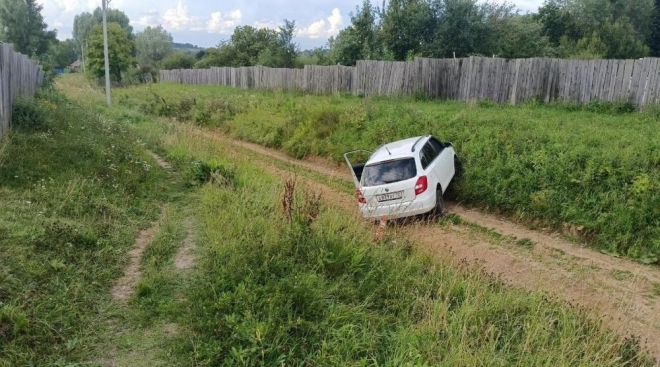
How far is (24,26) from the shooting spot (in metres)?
54.7

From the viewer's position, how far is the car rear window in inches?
338

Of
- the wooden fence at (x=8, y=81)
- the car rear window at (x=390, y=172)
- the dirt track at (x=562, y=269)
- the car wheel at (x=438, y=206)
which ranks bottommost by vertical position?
the dirt track at (x=562, y=269)

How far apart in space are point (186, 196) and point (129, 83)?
39993 millimetres

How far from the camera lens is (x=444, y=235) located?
837 cm

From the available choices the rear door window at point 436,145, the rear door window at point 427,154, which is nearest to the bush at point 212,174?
the rear door window at point 427,154

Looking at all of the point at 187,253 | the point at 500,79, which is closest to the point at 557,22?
the point at 500,79

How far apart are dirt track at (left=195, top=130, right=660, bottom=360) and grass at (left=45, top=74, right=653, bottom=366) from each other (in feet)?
2.07

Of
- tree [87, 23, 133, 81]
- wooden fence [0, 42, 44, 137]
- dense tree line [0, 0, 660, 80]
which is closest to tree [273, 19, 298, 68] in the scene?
dense tree line [0, 0, 660, 80]

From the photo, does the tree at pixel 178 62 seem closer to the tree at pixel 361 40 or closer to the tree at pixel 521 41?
the tree at pixel 361 40

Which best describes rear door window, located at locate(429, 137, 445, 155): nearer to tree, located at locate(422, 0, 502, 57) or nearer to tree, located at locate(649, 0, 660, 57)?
tree, located at locate(422, 0, 502, 57)

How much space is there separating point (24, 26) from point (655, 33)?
218ft

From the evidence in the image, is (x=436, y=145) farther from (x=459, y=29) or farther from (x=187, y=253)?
(x=459, y=29)

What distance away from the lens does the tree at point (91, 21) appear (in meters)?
75.6

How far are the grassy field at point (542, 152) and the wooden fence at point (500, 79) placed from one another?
57cm
